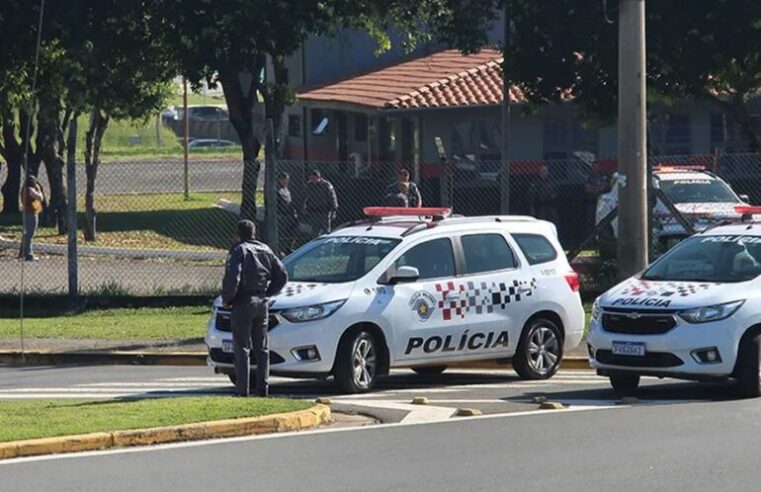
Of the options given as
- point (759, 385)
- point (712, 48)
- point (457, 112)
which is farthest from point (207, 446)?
point (457, 112)

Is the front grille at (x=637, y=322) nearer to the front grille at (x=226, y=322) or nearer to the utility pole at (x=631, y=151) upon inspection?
the front grille at (x=226, y=322)

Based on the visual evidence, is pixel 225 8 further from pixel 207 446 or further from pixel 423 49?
pixel 423 49

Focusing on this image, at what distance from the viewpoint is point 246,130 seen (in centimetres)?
3125

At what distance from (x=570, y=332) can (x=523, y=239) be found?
3.68 ft

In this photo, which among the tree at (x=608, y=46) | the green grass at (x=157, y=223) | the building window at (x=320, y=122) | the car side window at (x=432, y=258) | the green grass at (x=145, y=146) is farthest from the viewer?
the green grass at (x=145, y=146)

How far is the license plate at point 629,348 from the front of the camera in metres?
15.0

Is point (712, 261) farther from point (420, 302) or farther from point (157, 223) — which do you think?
point (157, 223)

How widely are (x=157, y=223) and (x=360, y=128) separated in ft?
20.8

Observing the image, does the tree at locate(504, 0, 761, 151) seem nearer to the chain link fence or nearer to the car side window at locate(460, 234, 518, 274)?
the chain link fence

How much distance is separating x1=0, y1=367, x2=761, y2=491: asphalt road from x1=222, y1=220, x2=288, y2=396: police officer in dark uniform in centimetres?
210

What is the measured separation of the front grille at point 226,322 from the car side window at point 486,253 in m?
2.31

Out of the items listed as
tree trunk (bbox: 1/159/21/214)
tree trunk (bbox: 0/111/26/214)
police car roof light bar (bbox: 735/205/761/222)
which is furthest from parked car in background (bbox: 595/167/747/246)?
tree trunk (bbox: 1/159/21/214)

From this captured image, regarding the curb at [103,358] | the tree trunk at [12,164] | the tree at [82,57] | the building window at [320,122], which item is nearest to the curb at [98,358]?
the curb at [103,358]

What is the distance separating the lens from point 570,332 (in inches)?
685
